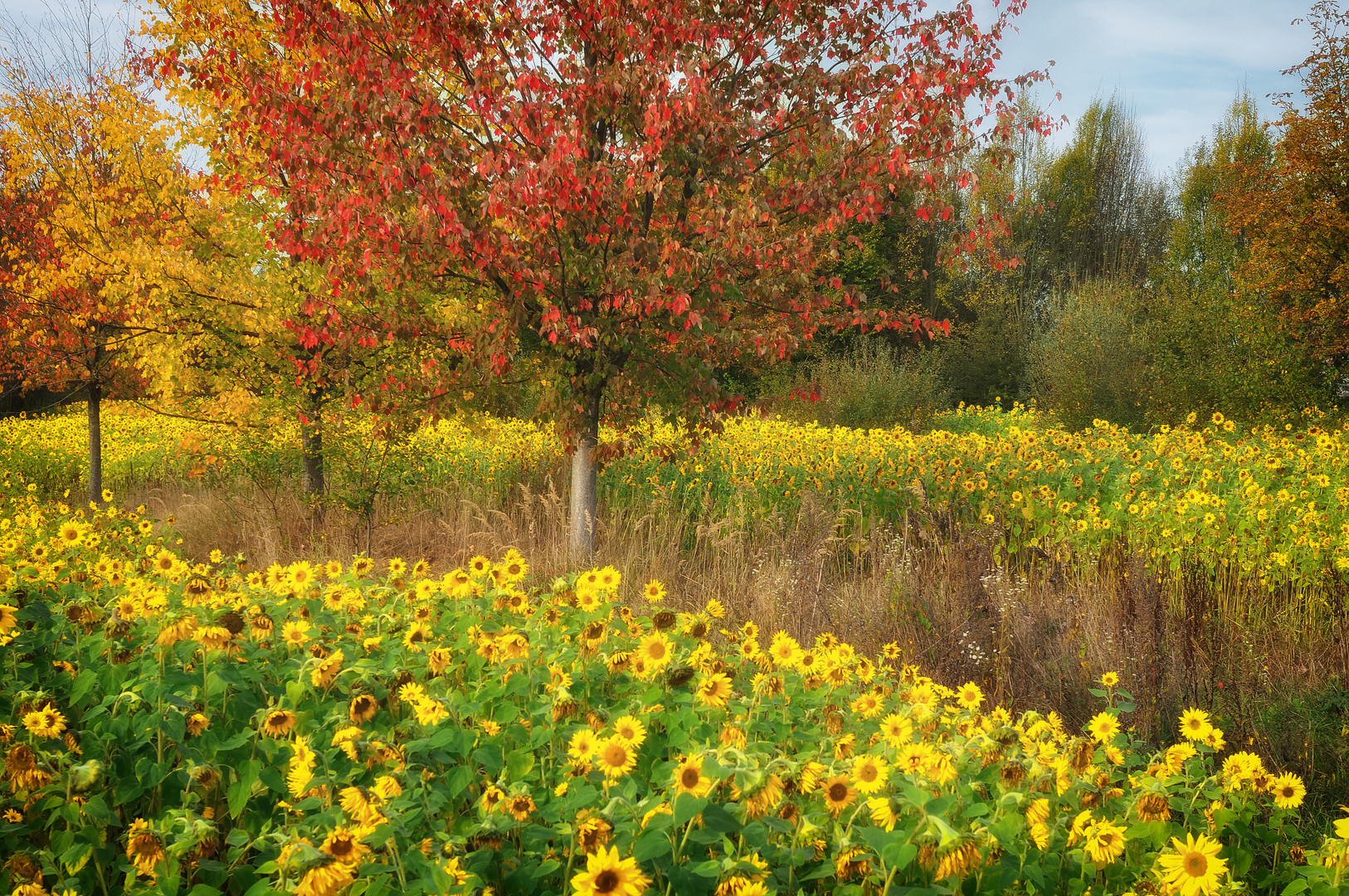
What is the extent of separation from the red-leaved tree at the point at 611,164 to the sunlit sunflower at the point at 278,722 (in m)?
2.83

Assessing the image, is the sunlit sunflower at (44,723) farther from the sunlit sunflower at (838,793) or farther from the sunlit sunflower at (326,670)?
the sunlit sunflower at (838,793)

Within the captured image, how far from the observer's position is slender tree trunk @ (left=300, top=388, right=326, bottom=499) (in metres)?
6.95

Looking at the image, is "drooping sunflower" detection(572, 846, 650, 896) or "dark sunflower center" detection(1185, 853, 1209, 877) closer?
"drooping sunflower" detection(572, 846, 650, 896)

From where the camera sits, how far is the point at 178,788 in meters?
1.92

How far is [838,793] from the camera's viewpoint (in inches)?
57.1

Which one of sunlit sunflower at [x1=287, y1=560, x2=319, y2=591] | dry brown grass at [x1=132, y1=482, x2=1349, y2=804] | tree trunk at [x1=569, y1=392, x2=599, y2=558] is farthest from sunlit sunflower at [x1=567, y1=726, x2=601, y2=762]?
tree trunk at [x1=569, y1=392, x2=599, y2=558]

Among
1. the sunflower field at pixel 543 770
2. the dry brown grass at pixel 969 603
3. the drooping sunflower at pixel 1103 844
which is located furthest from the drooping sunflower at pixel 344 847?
the dry brown grass at pixel 969 603

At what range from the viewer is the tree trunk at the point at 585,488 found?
18.9 feet

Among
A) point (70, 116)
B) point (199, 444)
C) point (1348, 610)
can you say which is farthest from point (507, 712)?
point (70, 116)

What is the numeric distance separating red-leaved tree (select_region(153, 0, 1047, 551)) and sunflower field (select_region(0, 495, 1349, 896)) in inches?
94.8

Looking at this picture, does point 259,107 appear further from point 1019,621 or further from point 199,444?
point 1019,621

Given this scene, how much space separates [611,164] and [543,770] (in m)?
4.38

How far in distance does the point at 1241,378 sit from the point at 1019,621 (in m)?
10.4

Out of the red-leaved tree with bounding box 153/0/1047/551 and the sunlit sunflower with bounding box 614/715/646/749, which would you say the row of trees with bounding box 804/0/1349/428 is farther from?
the sunlit sunflower with bounding box 614/715/646/749
